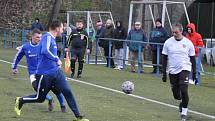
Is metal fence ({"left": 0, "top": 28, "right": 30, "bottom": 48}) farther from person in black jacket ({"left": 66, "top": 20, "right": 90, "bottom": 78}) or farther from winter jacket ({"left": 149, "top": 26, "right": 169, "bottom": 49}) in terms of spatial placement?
person in black jacket ({"left": 66, "top": 20, "right": 90, "bottom": 78})

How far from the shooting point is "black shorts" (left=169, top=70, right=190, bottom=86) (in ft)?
37.1

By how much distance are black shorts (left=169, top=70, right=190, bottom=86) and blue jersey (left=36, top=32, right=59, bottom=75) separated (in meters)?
2.42

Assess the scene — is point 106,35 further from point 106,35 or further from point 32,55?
point 32,55

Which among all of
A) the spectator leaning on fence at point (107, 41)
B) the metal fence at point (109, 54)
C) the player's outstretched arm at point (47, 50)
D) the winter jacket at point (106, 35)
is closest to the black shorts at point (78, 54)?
the metal fence at point (109, 54)

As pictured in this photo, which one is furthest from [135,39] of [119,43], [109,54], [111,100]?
[111,100]

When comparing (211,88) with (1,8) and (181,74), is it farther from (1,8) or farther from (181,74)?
(1,8)

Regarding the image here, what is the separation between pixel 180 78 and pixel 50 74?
101 inches

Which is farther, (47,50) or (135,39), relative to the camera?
(135,39)

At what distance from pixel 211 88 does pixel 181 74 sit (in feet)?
21.2

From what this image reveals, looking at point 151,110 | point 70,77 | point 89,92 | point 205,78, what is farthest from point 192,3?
point 151,110

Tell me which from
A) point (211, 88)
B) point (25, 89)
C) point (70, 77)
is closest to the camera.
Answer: point (25, 89)

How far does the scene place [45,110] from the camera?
12.0 m

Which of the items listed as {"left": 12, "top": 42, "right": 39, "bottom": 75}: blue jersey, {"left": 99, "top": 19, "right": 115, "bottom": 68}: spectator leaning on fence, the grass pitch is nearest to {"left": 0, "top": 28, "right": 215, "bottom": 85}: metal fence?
{"left": 99, "top": 19, "right": 115, "bottom": 68}: spectator leaning on fence

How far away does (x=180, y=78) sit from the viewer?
37.3ft
